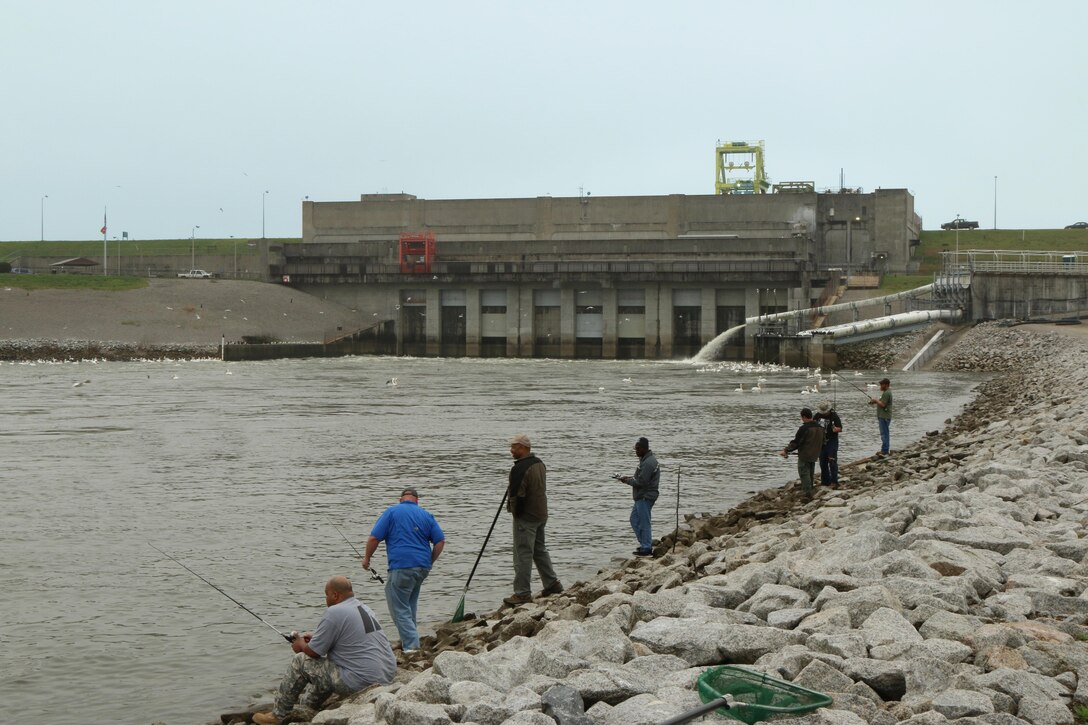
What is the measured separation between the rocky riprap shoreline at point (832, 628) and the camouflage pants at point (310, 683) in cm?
26

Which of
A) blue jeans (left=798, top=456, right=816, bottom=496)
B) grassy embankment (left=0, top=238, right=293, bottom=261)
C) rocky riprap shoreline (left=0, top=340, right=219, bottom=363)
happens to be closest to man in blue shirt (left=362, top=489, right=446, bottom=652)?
blue jeans (left=798, top=456, right=816, bottom=496)

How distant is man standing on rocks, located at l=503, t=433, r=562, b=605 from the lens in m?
13.9

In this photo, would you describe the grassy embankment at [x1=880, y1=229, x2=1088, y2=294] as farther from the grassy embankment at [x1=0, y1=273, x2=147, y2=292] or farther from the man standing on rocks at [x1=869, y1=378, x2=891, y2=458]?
the man standing on rocks at [x1=869, y1=378, x2=891, y2=458]

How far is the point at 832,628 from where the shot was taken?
9.08 m

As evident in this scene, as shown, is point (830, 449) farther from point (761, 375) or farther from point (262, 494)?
point (761, 375)

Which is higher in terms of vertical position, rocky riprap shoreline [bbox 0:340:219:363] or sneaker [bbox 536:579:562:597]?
rocky riprap shoreline [bbox 0:340:219:363]

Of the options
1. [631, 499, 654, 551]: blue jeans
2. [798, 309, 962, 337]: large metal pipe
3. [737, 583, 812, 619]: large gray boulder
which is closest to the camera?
[737, 583, 812, 619]: large gray boulder

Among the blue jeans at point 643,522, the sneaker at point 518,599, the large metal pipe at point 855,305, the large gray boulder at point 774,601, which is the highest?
the large metal pipe at point 855,305

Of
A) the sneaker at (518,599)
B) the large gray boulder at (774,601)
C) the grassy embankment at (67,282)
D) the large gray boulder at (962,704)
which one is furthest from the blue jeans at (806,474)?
the grassy embankment at (67,282)

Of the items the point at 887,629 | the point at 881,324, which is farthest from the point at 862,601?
the point at 881,324

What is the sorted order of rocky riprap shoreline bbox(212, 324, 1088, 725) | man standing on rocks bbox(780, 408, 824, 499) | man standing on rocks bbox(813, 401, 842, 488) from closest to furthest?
rocky riprap shoreline bbox(212, 324, 1088, 725) → man standing on rocks bbox(780, 408, 824, 499) → man standing on rocks bbox(813, 401, 842, 488)

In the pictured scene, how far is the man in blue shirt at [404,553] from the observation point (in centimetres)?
1206

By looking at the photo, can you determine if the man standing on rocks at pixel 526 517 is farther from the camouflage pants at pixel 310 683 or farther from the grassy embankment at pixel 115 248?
the grassy embankment at pixel 115 248

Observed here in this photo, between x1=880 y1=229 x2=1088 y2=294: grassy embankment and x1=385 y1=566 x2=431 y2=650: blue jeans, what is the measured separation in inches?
3738
